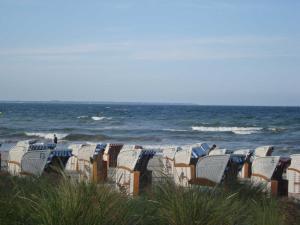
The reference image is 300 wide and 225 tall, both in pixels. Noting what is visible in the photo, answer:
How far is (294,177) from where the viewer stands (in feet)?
32.3

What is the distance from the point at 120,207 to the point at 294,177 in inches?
230

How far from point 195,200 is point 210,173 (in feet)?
A: 11.5

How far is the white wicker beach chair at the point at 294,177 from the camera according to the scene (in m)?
9.48

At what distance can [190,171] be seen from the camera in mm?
9398

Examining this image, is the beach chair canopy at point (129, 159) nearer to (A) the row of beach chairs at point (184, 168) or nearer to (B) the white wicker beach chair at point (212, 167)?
(A) the row of beach chairs at point (184, 168)

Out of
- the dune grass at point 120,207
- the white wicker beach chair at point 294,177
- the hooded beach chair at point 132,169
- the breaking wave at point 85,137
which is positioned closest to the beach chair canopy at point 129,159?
the hooded beach chair at point 132,169

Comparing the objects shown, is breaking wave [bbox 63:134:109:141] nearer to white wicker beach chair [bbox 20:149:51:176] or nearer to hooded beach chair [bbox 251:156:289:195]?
white wicker beach chair [bbox 20:149:51:176]

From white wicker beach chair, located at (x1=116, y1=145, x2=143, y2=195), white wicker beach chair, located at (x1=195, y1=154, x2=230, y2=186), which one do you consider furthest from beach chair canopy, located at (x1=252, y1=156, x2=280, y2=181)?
white wicker beach chair, located at (x1=116, y1=145, x2=143, y2=195)

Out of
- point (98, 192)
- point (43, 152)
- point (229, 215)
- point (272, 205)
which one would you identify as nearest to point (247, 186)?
point (272, 205)

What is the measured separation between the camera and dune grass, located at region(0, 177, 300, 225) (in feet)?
14.3

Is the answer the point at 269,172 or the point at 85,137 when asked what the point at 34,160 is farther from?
the point at 85,137

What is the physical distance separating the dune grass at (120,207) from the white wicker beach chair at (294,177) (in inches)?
166

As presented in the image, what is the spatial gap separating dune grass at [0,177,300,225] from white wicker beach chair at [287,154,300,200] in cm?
422

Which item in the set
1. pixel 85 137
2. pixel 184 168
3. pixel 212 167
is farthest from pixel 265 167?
pixel 85 137
